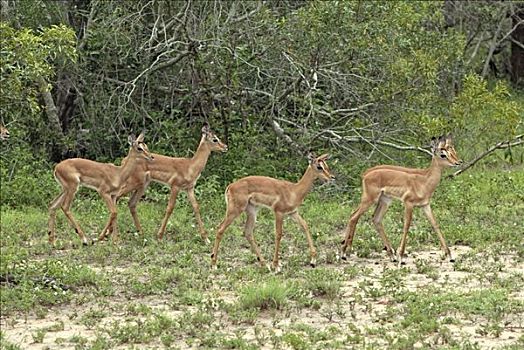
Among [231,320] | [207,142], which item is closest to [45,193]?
[207,142]

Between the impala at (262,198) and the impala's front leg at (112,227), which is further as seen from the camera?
the impala's front leg at (112,227)

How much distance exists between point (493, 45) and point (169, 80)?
29.2 feet

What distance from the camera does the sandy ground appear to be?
764 centimetres

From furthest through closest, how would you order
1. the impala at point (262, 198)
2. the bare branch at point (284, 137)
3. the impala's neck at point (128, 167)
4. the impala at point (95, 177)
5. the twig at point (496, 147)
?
the bare branch at point (284, 137), the twig at point (496, 147), the impala's neck at point (128, 167), the impala at point (95, 177), the impala at point (262, 198)

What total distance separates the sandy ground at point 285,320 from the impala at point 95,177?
126 inches

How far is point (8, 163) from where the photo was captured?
1463cm

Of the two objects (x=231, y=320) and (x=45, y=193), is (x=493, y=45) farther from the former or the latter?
(x=231, y=320)

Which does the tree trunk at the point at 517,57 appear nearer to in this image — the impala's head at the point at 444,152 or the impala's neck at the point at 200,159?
the impala's neck at the point at 200,159

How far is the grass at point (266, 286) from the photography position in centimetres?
771

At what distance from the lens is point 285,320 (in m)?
8.18

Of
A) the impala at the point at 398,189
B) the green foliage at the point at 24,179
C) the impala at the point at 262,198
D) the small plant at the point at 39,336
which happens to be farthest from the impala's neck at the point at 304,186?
the green foliage at the point at 24,179

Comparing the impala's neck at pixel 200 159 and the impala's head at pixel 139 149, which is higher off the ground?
the impala's head at pixel 139 149

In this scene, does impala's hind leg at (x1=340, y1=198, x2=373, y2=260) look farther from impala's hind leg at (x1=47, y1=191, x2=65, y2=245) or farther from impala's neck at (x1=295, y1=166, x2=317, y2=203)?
impala's hind leg at (x1=47, y1=191, x2=65, y2=245)

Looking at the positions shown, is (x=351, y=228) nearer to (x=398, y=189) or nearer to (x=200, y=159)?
(x=398, y=189)
